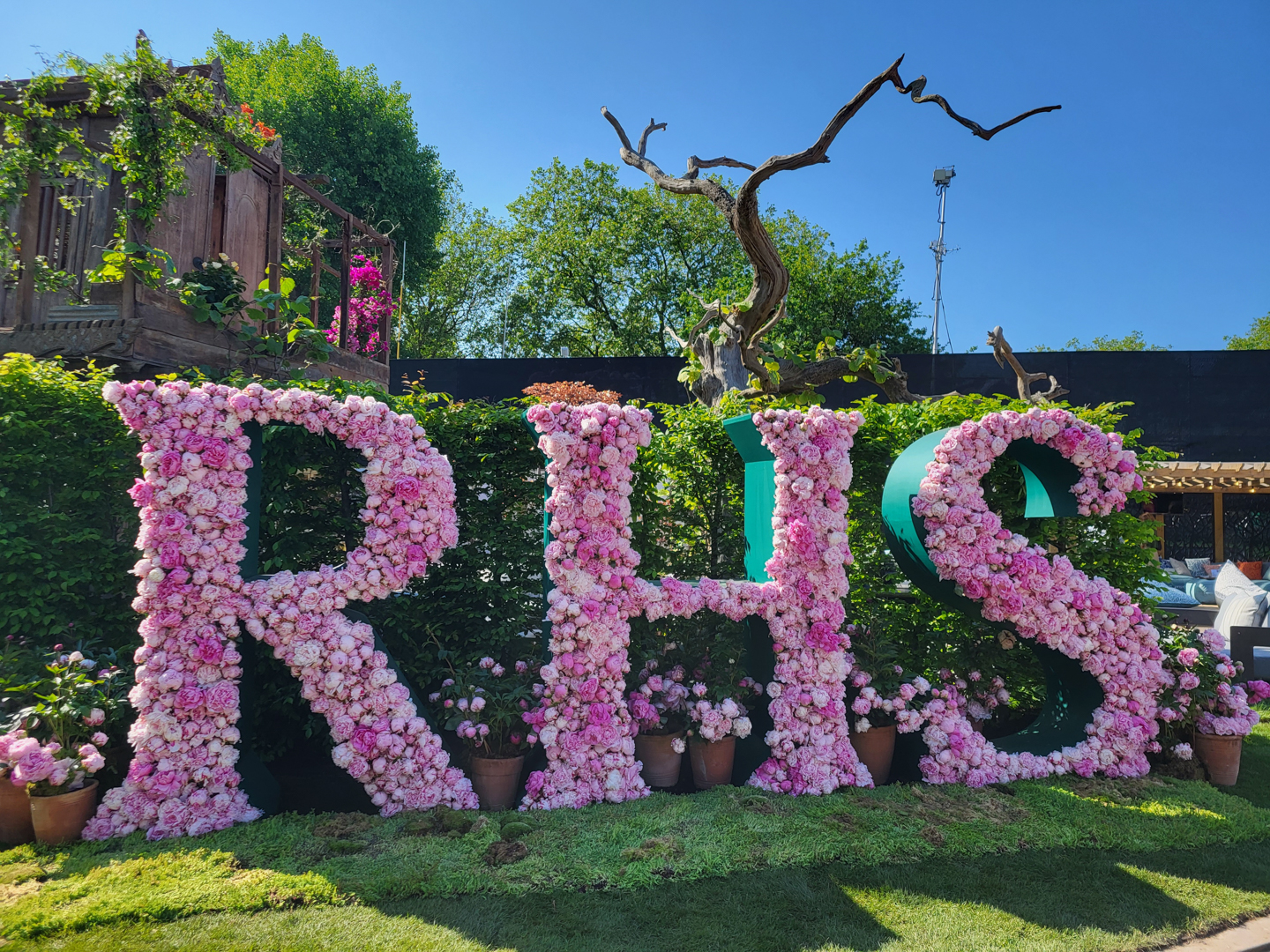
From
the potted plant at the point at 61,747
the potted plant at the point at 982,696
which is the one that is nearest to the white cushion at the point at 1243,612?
the potted plant at the point at 982,696

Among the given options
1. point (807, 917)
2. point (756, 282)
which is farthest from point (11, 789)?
point (756, 282)

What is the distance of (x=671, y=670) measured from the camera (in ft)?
13.9

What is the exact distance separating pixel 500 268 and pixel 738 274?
7.85m

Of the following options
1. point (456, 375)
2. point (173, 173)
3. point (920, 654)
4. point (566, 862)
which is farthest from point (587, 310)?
point (566, 862)

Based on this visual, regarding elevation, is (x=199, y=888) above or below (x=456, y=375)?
below

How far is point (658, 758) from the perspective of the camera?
4.02 metres

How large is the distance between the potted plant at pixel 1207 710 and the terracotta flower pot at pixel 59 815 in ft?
18.3

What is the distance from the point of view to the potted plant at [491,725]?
147 inches

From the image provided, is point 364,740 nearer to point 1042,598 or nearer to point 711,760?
point 711,760

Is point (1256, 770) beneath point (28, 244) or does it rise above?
beneath

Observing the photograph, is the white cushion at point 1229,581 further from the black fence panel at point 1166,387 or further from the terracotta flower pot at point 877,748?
the terracotta flower pot at point 877,748

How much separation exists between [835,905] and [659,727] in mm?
1399

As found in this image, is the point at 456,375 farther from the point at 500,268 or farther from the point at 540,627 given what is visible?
the point at 540,627

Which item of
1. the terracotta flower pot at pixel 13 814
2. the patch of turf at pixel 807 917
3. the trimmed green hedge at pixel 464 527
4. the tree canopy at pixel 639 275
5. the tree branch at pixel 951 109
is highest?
the tree canopy at pixel 639 275
